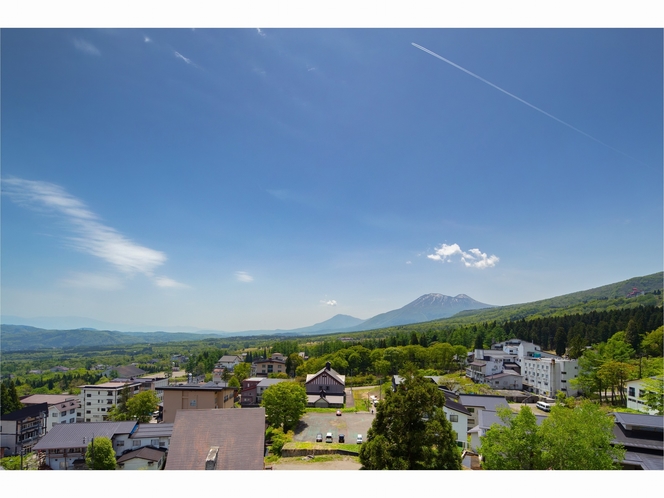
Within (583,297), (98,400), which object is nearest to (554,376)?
(98,400)

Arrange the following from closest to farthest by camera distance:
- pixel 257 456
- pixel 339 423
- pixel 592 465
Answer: pixel 592 465
pixel 257 456
pixel 339 423

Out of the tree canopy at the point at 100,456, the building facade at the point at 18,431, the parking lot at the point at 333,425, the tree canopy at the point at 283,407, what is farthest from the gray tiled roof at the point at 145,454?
the building facade at the point at 18,431

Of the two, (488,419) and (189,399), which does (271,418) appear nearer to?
(189,399)

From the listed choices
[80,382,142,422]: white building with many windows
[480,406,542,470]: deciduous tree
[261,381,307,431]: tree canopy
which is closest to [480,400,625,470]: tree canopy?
[480,406,542,470]: deciduous tree

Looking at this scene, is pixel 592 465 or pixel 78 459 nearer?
pixel 592 465

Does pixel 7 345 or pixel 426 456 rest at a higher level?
pixel 426 456

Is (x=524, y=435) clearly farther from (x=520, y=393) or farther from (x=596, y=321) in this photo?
(x=596, y=321)

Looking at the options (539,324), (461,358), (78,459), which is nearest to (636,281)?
(539,324)

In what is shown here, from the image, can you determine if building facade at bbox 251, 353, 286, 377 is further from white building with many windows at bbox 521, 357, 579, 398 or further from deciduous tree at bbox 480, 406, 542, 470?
deciduous tree at bbox 480, 406, 542, 470
